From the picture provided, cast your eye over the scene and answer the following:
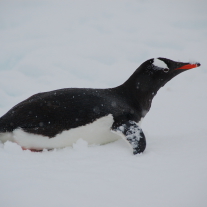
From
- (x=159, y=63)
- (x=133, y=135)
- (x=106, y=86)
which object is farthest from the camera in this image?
(x=106, y=86)

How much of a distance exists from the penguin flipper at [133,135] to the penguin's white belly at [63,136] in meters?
0.12

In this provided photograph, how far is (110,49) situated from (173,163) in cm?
522

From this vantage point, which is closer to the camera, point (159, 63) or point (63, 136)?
point (63, 136)

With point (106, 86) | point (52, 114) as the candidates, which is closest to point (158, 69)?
point (52, 114)

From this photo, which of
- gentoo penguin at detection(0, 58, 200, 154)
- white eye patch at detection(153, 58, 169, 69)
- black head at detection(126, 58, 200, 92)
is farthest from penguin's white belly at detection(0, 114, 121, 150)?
white eye patch at detection(153, 58, 169, 69)

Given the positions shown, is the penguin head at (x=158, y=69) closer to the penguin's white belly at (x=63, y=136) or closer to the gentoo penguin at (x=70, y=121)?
the gentoo penguin at (x=70, y=121)

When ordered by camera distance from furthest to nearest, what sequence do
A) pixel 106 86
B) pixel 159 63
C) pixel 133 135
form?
1. pixel 106 86
2. pixel 159 63
3. pixel 133 135

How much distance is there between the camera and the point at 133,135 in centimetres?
229

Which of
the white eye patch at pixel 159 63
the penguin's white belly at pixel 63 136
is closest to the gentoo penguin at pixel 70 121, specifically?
the penguin's white belly at pixel 63 136

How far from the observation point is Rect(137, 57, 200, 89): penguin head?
9.12 feet

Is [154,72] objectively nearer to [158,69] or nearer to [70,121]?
[158,69]

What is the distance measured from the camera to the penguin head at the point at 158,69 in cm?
278

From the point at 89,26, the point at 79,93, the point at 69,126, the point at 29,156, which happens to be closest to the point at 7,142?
the point at 29,156

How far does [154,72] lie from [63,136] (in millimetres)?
1186
